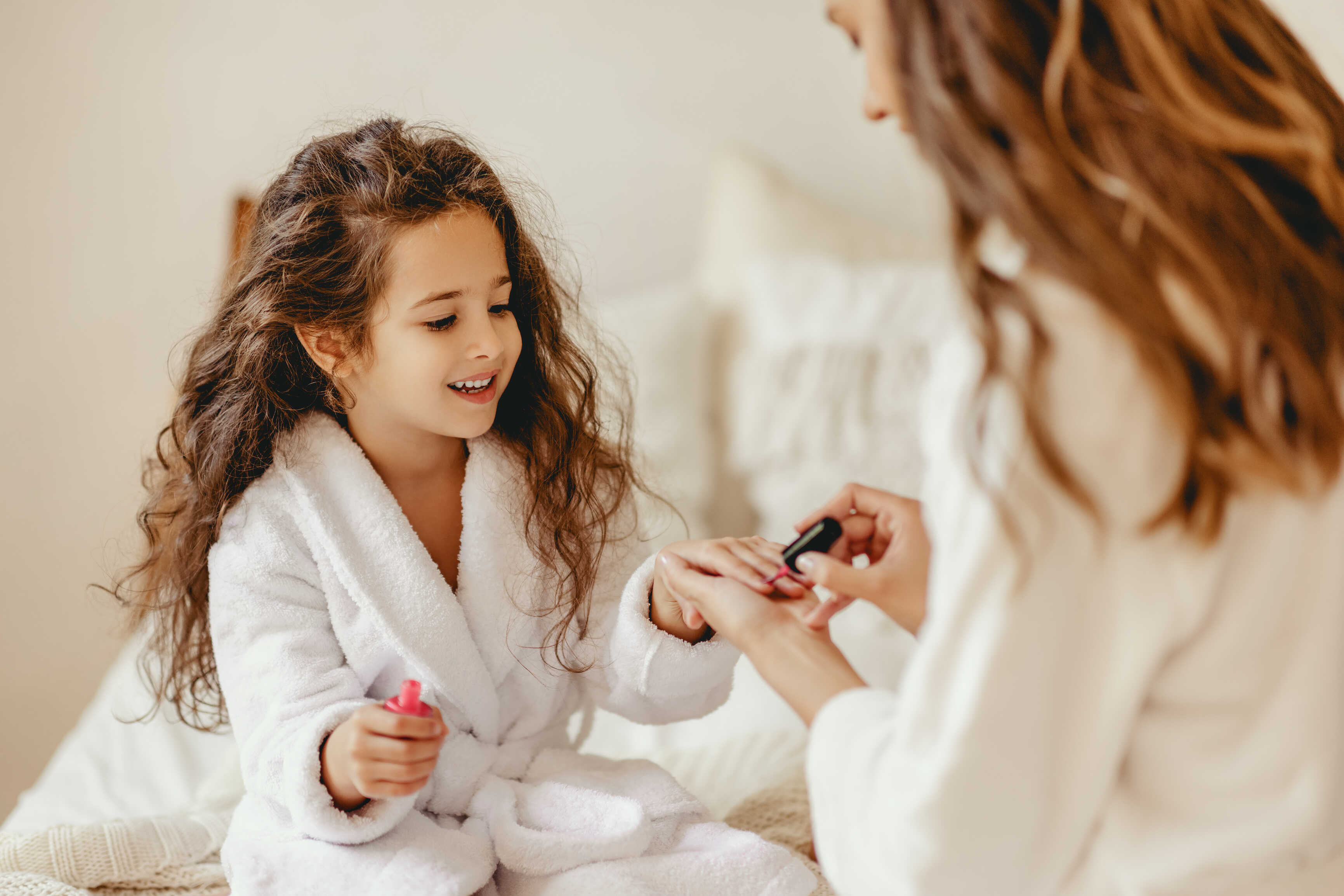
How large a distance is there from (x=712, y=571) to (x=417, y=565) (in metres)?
0.28

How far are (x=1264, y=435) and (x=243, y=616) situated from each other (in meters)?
0.82

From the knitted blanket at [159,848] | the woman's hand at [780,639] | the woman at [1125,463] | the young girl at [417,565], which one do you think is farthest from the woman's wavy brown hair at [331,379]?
the woman at [1125,463]

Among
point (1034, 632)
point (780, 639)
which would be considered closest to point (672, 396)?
point (780, 639)

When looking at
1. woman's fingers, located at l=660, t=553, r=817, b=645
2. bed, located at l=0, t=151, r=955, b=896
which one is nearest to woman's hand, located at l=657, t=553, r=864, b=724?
woman's fingers, located at l=660, t=553, r=817, b=645

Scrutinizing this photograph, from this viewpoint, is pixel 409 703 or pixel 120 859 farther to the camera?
pixel 120 859

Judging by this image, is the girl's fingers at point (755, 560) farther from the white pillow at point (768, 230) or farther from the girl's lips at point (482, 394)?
the white pillow at point (768, 230)

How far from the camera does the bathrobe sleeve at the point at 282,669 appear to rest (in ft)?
2.88

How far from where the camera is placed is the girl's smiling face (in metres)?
0.98

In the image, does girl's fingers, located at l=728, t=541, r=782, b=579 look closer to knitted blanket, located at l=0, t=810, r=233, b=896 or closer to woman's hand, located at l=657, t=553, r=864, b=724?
woman's hand, located at l=657, t=553, r=864, b=724

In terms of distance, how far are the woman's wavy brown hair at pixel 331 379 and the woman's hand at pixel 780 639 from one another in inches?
9.7

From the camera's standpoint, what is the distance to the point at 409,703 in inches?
31.9

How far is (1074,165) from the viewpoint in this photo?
60cm

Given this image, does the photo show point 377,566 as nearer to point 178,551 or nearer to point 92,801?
point 178,551

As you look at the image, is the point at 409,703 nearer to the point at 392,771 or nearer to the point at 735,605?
the point at 392,771
